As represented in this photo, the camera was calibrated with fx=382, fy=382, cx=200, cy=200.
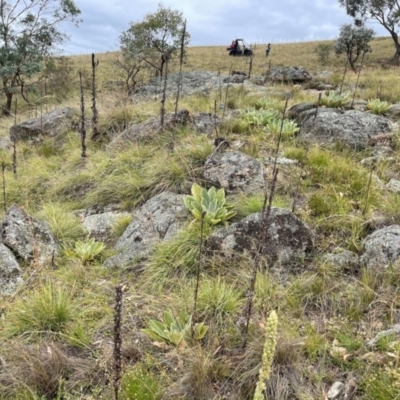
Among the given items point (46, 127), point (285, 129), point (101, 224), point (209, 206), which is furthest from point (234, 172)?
point (46, 127)

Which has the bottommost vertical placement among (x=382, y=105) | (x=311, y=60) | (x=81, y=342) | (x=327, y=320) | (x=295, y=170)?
(x=81, y=342)

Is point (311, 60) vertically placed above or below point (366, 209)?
above

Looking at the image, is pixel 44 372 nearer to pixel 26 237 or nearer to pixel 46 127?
pixel 26 237

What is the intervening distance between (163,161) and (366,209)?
9.08 feet

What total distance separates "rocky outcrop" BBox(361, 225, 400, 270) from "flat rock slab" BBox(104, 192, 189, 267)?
6.18 ft

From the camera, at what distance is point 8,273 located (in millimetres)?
3658

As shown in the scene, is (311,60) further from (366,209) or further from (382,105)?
(366,209)

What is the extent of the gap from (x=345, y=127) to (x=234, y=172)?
249cm

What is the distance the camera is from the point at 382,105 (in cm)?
731

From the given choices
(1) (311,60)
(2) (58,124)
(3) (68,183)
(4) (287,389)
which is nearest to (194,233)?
(4) (287,389)

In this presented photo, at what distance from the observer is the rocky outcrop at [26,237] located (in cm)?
403

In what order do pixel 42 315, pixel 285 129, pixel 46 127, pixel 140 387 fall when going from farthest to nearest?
1. pixel 46 127
2. pixel 285 129
3. pixel 42 315
4. pixel 140 387

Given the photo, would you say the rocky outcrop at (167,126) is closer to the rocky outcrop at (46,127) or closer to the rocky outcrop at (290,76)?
the rocky outcrop at (46,127)

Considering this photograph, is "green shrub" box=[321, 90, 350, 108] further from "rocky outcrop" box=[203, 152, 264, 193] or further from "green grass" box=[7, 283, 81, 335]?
"green grass" box=[7, 283, 81, 335]
